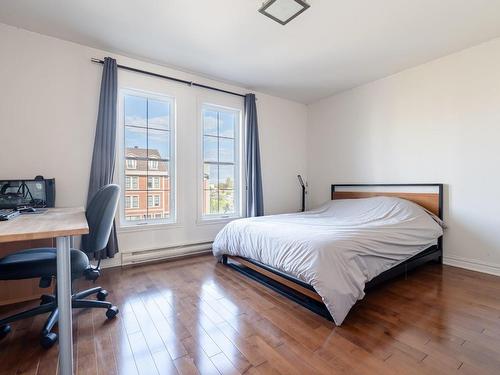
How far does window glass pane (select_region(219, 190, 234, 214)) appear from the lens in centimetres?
389

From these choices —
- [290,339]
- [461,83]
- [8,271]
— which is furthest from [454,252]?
[8,271]

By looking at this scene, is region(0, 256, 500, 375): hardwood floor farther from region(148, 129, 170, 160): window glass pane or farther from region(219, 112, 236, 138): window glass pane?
region(219, 112, 236, 138): window glass pane

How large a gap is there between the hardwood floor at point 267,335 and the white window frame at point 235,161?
1.40m

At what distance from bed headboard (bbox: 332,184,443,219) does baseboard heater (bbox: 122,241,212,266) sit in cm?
246

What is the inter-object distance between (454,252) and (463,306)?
1304 millimetres

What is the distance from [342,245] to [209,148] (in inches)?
98.8

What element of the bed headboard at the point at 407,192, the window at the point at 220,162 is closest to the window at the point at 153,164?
the window at the point at 220,162

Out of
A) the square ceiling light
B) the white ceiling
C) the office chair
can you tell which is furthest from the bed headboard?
the office chair

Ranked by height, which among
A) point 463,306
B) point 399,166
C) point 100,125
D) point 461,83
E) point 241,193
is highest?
point 461,83

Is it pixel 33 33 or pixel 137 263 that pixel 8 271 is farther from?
pixel 33 33

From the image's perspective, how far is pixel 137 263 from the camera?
120 inches

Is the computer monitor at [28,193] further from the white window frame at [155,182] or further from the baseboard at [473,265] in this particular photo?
the baseboard at [473,265]

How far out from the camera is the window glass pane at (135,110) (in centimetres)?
314

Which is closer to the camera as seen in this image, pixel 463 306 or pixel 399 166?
pixel 463 306
